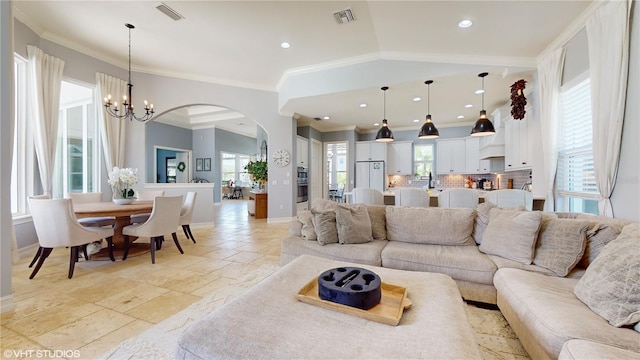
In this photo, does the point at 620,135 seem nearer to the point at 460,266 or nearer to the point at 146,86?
the point at 460,266

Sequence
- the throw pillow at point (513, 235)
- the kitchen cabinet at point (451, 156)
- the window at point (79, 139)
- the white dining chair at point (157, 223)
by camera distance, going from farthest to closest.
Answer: the kitchen cabinet at point (451, 156), the window at point (79, 139), the white dining chair at point (157, 223), the throw pillow at point (513, 235)

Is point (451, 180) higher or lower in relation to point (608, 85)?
lower

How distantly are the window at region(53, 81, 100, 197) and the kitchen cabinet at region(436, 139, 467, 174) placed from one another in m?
8.49

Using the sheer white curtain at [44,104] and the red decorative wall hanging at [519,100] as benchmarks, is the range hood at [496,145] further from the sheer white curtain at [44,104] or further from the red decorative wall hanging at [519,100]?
the sheer white curtain at [44,104]

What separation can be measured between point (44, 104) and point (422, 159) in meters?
8.63

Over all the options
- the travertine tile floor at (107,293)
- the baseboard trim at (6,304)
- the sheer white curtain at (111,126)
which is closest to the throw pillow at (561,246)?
the travertine tile floor at (107,293)

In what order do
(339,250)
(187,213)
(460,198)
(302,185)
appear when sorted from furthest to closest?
(302,185), (187,213), (460,198), (339,250)

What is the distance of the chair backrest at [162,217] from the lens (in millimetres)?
3439

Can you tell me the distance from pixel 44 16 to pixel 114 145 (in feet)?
7.02

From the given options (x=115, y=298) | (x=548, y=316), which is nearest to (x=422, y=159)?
(x=548, y=316)

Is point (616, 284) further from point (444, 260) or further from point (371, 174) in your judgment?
point (371, 174)

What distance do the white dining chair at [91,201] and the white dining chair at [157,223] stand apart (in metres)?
0.54

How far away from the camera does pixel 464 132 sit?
771cm

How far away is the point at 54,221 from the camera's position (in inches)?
113
